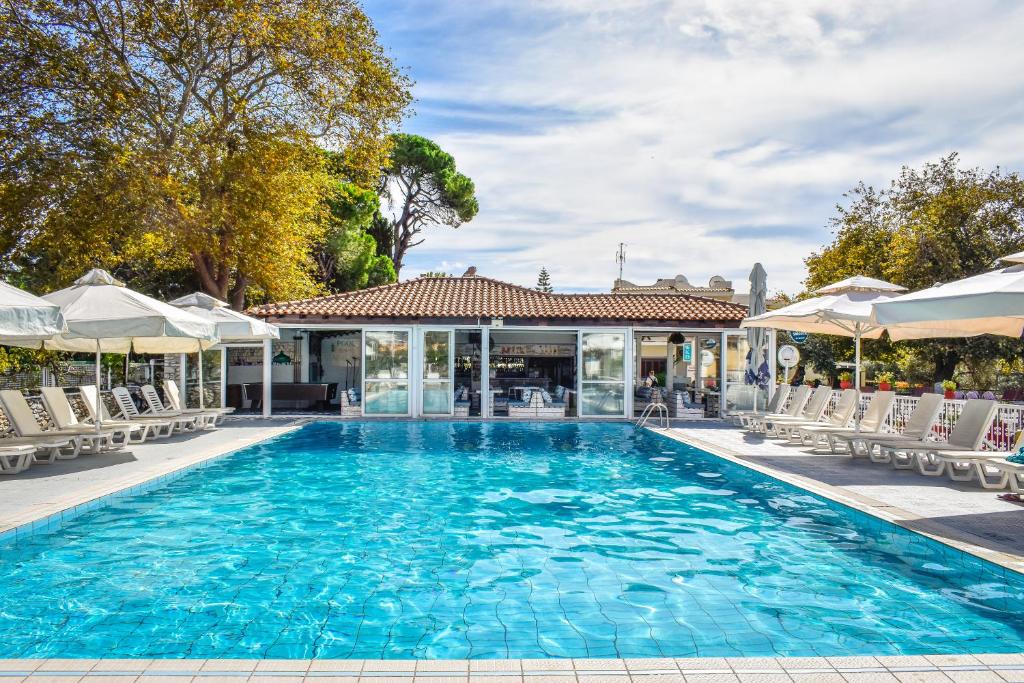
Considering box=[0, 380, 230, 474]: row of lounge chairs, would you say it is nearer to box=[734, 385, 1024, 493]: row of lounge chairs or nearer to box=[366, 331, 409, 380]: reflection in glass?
box=[366, 331, 409, 380]: reflection in glass

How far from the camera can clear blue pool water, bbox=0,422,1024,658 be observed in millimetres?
4582

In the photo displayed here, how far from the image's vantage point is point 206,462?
11.1 meters

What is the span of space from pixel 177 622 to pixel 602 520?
4.53 metres

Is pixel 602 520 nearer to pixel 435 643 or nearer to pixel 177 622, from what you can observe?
pixel 435 643

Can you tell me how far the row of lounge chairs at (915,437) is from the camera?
8.95 m

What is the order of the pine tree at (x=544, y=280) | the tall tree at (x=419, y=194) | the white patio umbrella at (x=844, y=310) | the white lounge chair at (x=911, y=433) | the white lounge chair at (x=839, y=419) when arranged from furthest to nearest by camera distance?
the pine tree at (x=544, y=280), the tall tree at (x=419, y=194), the white lounge chair at (x=839, y=419), the white patio umbrella at (x=844, y=310), the white lounge chair at (x=911, y=433)

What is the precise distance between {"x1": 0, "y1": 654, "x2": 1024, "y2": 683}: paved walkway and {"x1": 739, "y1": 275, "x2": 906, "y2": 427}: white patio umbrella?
8908mm

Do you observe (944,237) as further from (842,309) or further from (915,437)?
(915,437)

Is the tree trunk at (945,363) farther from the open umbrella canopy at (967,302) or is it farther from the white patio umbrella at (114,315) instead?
the white patio umbrella at (114,315)

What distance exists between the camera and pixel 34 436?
10461 millimetres

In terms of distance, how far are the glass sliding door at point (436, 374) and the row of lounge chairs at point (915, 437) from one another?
8150 millimetres

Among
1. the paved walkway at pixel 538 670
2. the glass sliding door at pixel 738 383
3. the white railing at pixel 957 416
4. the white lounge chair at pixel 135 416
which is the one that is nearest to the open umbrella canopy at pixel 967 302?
the white railing at pixel 957 416

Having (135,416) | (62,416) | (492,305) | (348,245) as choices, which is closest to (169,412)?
(135,416)

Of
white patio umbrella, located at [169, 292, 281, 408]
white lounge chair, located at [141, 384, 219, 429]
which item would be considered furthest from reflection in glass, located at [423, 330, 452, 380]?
white lounge chair, located at [141, 384, 219, 429]
